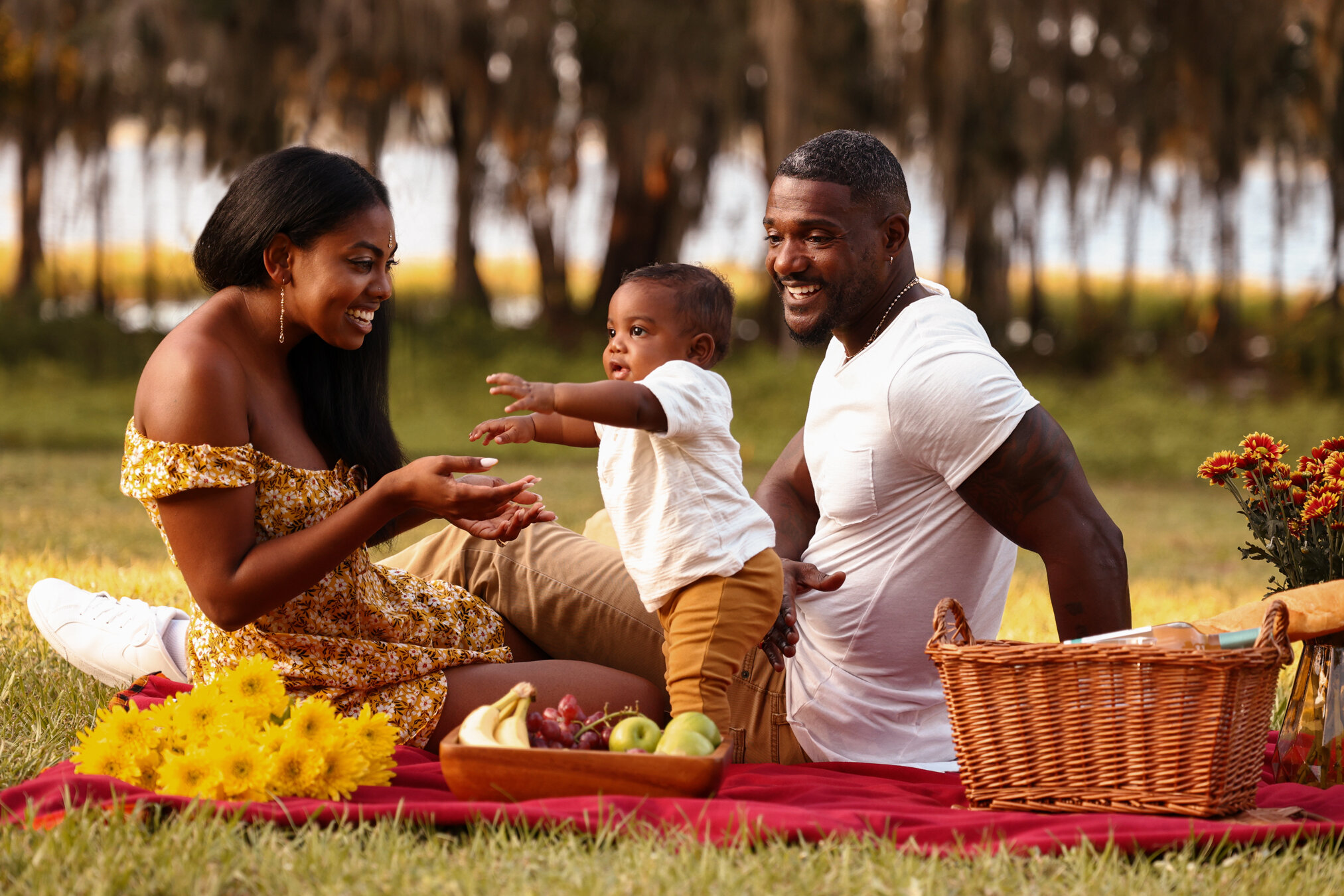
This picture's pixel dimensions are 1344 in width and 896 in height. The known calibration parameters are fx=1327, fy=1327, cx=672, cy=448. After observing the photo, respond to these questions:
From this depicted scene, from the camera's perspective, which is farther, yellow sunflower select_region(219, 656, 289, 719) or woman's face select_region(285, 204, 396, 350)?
woman's face select_region(285, 204, 396, 350)

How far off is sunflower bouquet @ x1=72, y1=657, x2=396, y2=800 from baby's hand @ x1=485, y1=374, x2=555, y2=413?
758 mm

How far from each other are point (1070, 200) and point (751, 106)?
447 centimetres

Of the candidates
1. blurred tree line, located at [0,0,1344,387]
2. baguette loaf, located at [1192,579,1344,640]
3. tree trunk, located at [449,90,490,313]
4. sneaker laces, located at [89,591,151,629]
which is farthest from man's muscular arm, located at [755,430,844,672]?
tree trunk, located at [449,90,490,313]

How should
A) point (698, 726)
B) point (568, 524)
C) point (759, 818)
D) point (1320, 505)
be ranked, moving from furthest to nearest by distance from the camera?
point (568, 524), point (1320, 505), point (698, 726), point (759, 818)

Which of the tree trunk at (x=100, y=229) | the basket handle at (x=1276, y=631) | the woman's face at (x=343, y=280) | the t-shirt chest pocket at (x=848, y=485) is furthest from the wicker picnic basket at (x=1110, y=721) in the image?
the tree trunk at (x=100, y=229)

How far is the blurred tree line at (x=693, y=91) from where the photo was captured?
47.3 ft

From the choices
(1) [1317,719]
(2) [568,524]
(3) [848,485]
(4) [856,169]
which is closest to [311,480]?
(3) [848,485]

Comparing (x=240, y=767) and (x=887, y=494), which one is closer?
(x=240, y=767)

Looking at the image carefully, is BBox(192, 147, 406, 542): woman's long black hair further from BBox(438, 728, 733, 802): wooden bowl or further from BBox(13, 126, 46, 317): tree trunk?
BBox(13, 126, 46, 317): tree trunk

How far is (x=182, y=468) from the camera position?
117 inches

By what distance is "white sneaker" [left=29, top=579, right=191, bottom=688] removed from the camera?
3.93m

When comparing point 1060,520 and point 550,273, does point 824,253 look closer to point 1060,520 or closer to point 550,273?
point 1060,520

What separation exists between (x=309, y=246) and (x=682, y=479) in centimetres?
109

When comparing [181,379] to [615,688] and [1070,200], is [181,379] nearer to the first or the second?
[615,688]
